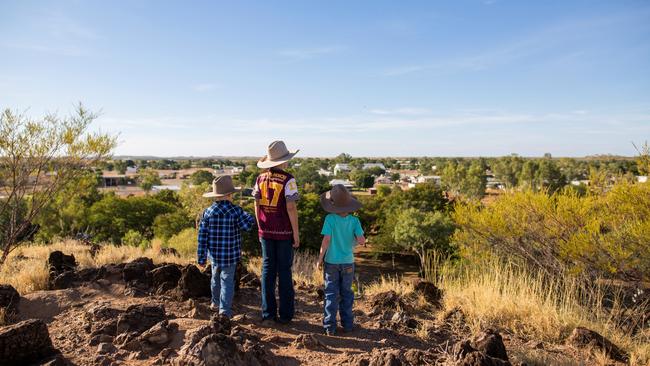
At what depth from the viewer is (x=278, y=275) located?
4.20 metres

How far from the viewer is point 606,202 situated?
845 centimetres

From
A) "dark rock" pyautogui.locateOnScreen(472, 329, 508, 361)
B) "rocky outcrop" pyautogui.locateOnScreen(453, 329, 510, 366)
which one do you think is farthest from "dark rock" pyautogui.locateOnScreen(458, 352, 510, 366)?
"dark rock" pyautogui.locateOnScreen(472, 329, 508, 361)

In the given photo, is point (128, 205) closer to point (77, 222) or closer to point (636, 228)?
point (77, 222)

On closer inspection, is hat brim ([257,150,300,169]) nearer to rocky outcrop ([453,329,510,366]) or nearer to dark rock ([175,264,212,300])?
dark rock ([175,264,212,300])

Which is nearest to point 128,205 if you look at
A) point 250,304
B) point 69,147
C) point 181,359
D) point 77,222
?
point 77,222

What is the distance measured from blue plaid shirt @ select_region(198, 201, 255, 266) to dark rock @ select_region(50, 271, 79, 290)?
2.29 m

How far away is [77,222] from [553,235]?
93.3 ft

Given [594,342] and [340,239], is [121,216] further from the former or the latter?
[594,342]

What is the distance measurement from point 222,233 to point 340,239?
1.22 m

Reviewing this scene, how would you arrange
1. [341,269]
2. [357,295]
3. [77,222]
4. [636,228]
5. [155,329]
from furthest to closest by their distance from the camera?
[77,222] < [636,228] < [357,295] < [341,269] < [155,329]

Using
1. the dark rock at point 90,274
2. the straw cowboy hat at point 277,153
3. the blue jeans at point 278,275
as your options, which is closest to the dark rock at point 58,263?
the dark rock at point 90,274

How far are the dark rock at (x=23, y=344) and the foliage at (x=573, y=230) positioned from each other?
7.92 metres

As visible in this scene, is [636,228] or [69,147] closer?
[636,228]

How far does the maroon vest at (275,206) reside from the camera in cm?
408
